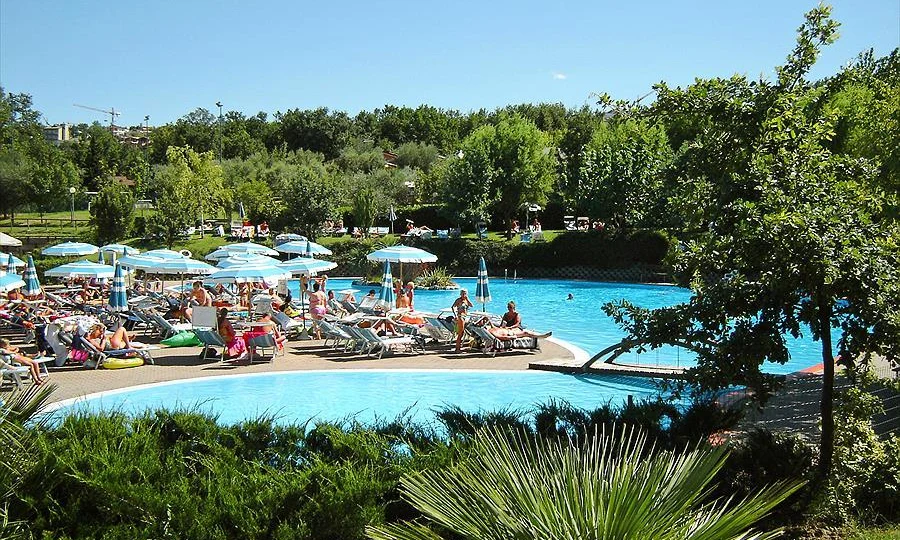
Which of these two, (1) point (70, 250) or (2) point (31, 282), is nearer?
(2) point (31, 282)

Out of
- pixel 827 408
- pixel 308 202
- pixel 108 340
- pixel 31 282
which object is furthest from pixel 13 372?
pixel 308 202

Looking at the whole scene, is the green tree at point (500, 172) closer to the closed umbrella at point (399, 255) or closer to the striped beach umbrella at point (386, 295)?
the closed umbrella at point (399, 255)

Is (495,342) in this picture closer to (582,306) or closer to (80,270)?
(582,306)

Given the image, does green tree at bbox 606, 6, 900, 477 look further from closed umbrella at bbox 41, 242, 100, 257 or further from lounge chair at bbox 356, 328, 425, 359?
closed umbrella at bbox 41, 242, 100, 257

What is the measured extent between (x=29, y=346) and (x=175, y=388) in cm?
616

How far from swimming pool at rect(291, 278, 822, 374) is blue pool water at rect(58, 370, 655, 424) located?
3.34 meters

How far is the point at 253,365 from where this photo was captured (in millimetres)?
16453

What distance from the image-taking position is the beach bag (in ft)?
62.0

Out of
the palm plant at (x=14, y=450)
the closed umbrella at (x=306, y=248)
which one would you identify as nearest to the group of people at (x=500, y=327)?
the closed umbrella at (x=306, y=248)

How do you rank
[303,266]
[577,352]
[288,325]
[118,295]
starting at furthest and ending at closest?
1. [303,266]
2. [118,295]
3. [288,325]
4. [577,352]

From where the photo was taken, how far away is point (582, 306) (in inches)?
1185

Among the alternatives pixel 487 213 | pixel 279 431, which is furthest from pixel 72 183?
pixel 279 431

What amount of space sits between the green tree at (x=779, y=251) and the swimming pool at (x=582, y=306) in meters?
9.91

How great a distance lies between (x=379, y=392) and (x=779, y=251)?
9.47 meters
